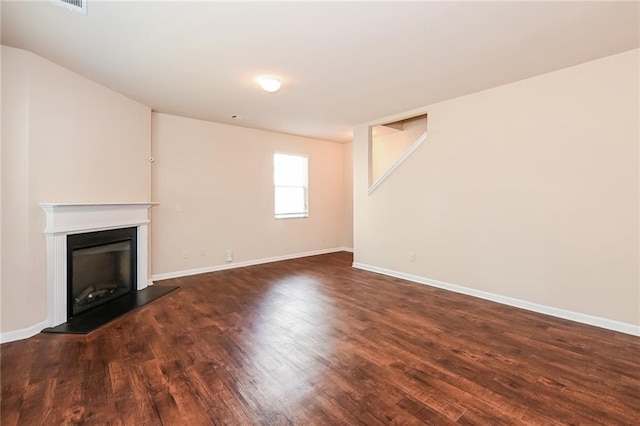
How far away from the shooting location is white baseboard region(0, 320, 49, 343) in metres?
2.63

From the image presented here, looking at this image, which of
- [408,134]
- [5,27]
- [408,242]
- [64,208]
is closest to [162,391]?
[64,208]

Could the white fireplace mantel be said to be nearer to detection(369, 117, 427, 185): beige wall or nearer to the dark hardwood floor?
the dark hardwood floor

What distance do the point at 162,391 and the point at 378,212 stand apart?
3.93 m

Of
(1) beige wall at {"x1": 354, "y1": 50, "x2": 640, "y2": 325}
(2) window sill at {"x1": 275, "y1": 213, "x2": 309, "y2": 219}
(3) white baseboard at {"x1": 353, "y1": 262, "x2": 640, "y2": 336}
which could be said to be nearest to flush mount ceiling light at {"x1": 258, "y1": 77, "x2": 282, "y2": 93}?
(1) beige wall at {"x1": 354, "y1": 50, "x2": 640, "y2": 325}

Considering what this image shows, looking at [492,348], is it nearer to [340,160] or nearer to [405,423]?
[405,423]

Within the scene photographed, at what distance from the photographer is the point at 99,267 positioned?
358cm

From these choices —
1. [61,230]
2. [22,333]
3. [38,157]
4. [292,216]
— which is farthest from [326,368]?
[292,216]

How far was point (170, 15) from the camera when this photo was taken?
217 centimetres

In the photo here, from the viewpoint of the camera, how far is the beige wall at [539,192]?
2.83 m

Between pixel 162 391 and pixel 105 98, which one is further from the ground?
pixel 105 98

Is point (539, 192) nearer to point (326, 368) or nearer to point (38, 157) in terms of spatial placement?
point (326, 368)

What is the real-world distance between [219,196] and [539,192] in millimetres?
4681

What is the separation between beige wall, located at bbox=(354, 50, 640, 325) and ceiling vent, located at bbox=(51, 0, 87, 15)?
153 inches

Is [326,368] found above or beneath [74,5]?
beneath
